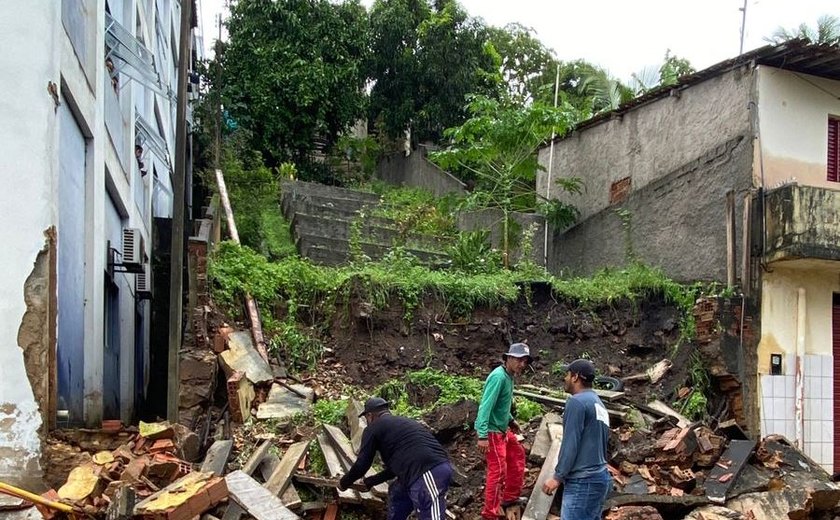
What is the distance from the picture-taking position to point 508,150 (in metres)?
15.8

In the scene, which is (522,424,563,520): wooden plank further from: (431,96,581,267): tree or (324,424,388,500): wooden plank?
(431,96,581,267): tree

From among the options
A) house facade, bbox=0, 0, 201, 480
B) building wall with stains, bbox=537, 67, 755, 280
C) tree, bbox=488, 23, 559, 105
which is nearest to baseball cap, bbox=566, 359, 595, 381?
house facade, bbox=0, 0, 201, 480

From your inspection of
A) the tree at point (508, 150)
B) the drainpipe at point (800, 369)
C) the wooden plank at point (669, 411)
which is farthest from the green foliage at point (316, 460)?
the drainpipe at point (800, 369)

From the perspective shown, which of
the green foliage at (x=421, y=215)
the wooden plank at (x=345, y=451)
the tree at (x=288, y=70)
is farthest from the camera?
the tree at (x=288, y=70)

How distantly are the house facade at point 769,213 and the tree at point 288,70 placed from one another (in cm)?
1036

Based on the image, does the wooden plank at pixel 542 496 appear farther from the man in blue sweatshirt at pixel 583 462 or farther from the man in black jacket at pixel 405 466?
the man in black jacket at pixel 405 466

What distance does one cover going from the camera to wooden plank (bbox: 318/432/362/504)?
23.4 ft

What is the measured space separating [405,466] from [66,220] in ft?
13.4

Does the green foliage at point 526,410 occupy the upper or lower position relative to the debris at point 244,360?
lower

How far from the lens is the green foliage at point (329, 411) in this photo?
8930mm

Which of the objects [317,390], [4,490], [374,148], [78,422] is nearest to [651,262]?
[317,390]

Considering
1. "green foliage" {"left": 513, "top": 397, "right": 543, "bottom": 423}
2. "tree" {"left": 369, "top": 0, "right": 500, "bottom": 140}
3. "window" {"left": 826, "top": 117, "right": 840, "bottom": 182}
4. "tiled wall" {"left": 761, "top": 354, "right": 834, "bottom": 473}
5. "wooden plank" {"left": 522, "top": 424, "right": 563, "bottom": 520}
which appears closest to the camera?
"wooden plank" {"left": 522, "top": 424, "right": 563, "bottom": 520}

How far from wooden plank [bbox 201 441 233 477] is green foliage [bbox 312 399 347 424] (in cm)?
135

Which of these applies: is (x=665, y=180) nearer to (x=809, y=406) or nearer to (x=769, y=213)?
(x=769, y=213)
